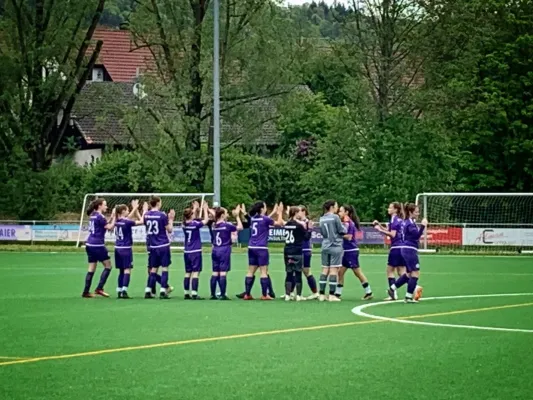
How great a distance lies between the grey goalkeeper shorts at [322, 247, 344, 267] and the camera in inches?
934

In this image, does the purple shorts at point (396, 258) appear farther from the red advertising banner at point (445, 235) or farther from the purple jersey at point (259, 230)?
the red advertising banner at point (445, 235)

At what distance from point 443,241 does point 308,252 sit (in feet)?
66.6

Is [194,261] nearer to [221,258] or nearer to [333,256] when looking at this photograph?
[221,258]

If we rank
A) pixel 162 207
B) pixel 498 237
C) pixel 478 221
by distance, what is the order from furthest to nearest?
pixel 162 207, pixel 478 221, pixel 498 237

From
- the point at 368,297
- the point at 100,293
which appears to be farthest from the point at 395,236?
the point at 100,293

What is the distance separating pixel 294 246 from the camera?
23984 millimetres

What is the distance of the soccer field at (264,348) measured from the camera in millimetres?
11945

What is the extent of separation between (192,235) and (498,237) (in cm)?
2200

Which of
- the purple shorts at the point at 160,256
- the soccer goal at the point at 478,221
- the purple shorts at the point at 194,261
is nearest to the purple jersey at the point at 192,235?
the purple shorts at the point at 194,261

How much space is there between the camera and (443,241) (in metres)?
44.8

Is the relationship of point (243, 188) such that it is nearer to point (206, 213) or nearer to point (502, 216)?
point (502, 216)

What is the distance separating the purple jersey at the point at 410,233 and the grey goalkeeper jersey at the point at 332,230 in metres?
1.41

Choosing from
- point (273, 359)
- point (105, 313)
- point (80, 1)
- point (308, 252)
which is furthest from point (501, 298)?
point (80, 1)

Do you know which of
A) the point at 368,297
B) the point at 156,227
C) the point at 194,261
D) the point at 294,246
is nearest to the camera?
the point at 294,246
